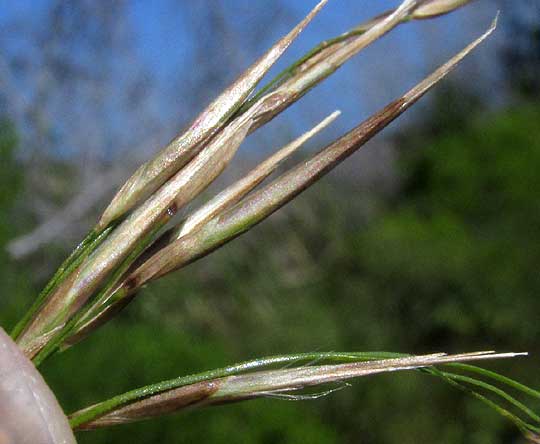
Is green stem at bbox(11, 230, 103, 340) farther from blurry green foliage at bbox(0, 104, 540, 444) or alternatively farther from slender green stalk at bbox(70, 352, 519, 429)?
blurry green foliage at bbox(0, 104, 540, 444)

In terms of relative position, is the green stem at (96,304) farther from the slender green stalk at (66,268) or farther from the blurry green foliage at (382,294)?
the blurry green foliage at (382,294)

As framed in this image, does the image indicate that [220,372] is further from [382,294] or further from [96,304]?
[382,294]

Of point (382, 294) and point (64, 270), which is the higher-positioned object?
point (382, 294)

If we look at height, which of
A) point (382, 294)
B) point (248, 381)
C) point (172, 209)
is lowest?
point (248, 381)

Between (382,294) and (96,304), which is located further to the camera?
(382,294)

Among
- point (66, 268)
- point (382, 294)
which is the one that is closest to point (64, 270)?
point (66, 268)

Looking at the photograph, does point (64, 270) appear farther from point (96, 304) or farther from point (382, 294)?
point (382, 294)

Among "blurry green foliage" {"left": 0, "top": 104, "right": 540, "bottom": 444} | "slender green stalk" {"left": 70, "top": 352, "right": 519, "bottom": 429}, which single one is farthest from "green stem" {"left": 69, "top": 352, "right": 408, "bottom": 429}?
"blurry green foliage" {"left": 0, "top": 104, "right": 540, "bottom": 444}

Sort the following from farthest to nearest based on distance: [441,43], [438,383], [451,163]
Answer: [441,43] → [451,163] → [438,383]

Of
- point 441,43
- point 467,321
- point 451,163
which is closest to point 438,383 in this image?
point 467,321

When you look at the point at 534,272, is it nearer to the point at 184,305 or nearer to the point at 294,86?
the point at 184,305
